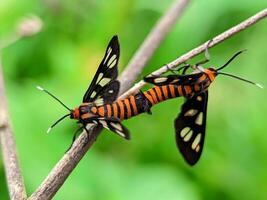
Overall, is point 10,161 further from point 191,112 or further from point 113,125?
point 191,112

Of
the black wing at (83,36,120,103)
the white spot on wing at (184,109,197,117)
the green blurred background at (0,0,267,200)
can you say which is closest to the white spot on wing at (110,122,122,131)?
the black wing at (83,36,120,103)

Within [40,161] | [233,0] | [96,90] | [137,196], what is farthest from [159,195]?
[233,0]

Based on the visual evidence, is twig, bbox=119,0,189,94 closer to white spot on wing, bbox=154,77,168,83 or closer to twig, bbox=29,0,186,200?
white spot on wing, bbox=154,77,168,83

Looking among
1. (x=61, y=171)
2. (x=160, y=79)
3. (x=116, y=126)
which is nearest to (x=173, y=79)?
(x=160, y=79)

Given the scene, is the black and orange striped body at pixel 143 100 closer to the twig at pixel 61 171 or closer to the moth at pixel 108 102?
the moth at pixel 108 102

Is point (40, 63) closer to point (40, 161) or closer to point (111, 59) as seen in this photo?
point (40, 161)

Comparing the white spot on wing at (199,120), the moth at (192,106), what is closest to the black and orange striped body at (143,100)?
the moth at (192,106)

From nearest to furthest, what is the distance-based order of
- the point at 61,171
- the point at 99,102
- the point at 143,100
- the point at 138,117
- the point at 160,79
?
the point at 61,171
the point at 160,79
the point at 143,100
the point at 99,102
the point at 138,117
